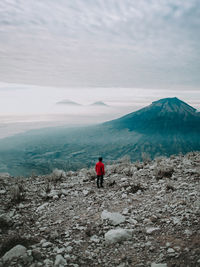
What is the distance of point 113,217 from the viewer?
18.6ft

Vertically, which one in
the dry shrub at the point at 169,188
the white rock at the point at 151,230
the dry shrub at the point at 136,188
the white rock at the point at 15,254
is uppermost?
the dry shrub at the point at 169,188

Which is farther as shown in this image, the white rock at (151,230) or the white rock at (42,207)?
the white rock at (42,207)

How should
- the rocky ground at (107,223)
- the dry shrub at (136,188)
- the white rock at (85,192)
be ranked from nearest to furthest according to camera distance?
the rocky ground at (107,223), the dry shrub at (136,188), the white rock at (85,192)

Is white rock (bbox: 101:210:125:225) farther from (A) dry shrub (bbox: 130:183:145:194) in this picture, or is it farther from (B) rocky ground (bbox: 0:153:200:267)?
(A) dry shrub (bbox: 130:183:145:194)

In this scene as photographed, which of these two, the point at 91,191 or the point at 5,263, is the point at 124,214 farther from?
the point at 5,263

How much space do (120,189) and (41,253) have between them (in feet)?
14.2

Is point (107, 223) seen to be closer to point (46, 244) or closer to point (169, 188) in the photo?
point (46, 244)

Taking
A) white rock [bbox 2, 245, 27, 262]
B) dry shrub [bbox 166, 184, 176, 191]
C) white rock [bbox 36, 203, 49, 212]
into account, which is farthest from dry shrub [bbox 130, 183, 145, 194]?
white rock [bbox 2, 245, 27, 262]

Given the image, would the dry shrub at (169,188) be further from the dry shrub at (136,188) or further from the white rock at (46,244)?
the white rock at (46,244)

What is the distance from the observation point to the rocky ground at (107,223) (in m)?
4.14

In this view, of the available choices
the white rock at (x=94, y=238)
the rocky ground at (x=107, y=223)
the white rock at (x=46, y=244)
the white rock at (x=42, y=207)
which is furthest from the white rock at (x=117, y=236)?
the white rock at (x=42, y=207)

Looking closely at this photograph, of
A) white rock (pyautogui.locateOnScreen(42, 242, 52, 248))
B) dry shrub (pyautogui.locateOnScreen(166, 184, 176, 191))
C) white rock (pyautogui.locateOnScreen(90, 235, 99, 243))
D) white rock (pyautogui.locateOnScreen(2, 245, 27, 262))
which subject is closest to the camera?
white rock (pyautogui.locateOnScreen(2, 245, 27, 262))

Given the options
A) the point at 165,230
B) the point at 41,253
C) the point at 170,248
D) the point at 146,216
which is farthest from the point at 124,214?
the point at 41,253

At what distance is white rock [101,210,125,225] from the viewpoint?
553cm
